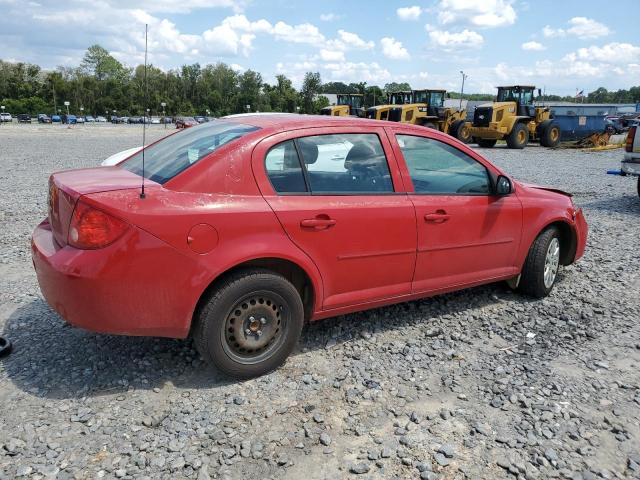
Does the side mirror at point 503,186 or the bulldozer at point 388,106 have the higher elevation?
the bulldozer at point 388,106

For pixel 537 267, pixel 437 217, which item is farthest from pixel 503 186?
pixel 537 267

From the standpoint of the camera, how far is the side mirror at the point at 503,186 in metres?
4.23

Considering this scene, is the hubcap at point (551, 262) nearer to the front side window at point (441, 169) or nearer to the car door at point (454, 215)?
the car door at point (454, 215)

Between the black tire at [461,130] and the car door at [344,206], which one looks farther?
the black tire at [461,130]

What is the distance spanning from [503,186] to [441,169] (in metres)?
0.55

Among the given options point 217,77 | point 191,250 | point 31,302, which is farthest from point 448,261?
point 217,77

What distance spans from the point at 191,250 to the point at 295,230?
2.16 feet

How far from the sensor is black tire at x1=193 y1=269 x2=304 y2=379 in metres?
3.06

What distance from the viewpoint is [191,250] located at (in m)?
2.93

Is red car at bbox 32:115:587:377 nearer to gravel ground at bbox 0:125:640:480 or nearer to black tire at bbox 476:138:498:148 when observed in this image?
gravel ground at bbox 0:125:640:480

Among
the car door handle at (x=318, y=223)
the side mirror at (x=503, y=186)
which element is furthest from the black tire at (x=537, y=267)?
the car door handle at (x=318, y=223)

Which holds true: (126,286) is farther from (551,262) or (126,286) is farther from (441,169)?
(551,262)

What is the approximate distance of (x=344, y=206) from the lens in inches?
136

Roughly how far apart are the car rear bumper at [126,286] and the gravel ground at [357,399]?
494 millimetres
